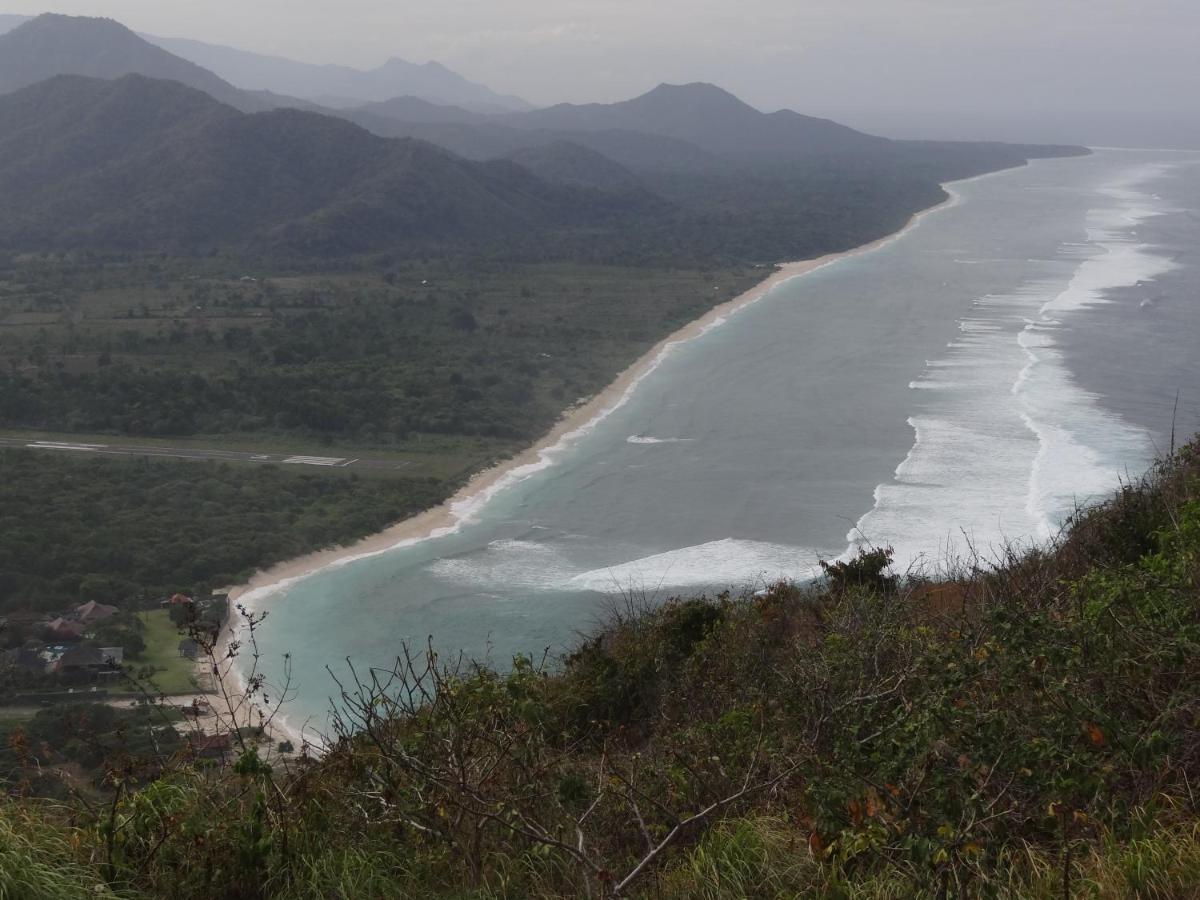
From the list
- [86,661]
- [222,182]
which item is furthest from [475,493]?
[222,182]

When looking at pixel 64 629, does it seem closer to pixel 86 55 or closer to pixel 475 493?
pixel 475 493

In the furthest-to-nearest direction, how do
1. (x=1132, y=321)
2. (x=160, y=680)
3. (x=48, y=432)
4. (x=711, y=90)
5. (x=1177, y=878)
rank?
(x=711, y=90)
(x=1132, y=321)
(x=48, y=432)
(x=160, y=680)
(x=1177, y=878)

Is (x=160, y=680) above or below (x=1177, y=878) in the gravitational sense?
below

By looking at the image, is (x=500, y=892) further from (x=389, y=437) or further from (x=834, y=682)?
(x=389, y=437)

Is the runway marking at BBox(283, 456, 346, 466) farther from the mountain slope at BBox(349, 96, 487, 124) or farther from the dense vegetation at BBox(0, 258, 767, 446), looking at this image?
the mountain slope at BBox(349, 96, 487, 124)

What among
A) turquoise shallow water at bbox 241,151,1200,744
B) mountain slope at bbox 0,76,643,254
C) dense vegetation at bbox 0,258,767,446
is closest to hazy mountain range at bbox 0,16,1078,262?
mountain slope at bbox 0,76,643,254

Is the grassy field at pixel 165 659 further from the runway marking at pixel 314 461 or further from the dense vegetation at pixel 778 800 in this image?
the dense vegetation at pixel 778 800

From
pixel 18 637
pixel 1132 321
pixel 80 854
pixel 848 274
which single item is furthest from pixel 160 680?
pixel 848 274
